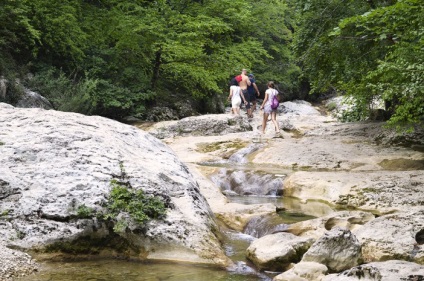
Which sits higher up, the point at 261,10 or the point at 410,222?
the point at 261,10

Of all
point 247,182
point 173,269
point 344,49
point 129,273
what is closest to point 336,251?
point 173,269

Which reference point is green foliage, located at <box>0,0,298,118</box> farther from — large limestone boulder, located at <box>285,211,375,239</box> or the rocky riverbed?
large limestone boulder, located at <box>285,211,375,239</box>

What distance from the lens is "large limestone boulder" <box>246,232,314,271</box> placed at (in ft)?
16.4

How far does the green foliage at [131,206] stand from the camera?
512 centimetres

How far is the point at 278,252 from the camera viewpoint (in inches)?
199

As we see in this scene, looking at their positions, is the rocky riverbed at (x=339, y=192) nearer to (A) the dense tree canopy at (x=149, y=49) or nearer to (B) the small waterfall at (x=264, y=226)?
(B) the small waterfall at (x=264, y=226)

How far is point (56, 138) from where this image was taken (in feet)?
19.5

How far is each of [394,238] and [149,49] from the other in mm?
15859

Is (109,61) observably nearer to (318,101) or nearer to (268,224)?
(268,224)

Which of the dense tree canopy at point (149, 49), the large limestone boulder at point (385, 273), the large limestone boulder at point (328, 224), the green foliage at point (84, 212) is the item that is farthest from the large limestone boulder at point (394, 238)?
the dense tree canopy at point (149, 49)

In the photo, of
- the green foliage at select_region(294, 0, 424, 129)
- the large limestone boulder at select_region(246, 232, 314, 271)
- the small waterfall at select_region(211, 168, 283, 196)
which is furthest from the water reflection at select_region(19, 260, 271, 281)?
the green foliage at select_region(294, 0, 424, 129)

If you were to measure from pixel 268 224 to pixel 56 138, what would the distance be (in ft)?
10.1

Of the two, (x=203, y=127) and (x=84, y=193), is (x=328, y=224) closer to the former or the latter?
(x=84, y=193)

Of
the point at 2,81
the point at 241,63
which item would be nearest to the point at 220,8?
the point at 241,63
